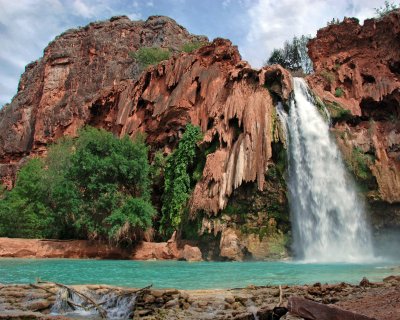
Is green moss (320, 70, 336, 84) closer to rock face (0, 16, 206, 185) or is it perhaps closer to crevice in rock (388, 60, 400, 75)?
crevice in rock (388, 60, 400, 75)

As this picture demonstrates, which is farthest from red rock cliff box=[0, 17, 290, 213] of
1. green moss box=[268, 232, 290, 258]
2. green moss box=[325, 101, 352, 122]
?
green moss box=[325, 101, 352, 122]

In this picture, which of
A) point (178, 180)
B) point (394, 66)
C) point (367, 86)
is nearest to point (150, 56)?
point (178, 180)

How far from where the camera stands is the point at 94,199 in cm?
2811

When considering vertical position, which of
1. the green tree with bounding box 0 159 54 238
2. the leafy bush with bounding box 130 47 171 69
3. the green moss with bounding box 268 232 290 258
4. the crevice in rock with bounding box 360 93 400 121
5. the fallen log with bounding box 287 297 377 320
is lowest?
the fallen log with bounding box 287 297 377 320

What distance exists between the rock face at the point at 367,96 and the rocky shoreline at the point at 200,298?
17718 mm

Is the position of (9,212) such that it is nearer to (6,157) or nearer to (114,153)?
(114,153)

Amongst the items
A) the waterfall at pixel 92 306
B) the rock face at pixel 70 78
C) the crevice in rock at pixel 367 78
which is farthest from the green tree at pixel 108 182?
the crevice in rock at pixel 367 78

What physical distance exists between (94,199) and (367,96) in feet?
69.1

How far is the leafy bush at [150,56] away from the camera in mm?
51312

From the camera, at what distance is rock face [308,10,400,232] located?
88.0 feet

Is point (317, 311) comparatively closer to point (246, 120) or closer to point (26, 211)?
point (246, 120)

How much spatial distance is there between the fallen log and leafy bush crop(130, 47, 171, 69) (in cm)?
4845

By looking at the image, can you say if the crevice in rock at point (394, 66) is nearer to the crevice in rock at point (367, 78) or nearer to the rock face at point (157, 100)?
the crevice in rock at point (367, 78)

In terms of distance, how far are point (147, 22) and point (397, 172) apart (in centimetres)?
4391
